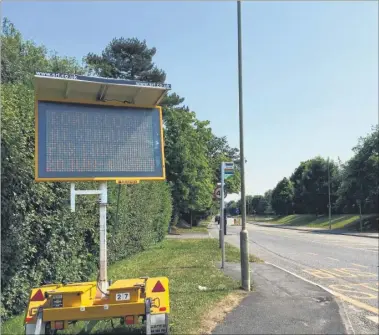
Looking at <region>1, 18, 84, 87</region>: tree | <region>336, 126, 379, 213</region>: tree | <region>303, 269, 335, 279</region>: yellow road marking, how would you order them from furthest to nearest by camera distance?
<region>336, 126, 379, 213</region>: tree
<region>1, 18, 84, 87</region>: tree
<region>303, 269, 335, 279</region>: yellow road marking

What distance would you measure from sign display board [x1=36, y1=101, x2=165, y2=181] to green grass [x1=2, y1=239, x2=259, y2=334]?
2229 mm

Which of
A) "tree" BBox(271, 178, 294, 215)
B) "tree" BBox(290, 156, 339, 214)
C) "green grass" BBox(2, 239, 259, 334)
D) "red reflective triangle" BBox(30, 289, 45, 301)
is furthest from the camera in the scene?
"tree" BBox(271, 178, 294, 215)

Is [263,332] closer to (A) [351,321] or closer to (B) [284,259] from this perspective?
(A) [351,321]

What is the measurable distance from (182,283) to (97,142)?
16.8 ft

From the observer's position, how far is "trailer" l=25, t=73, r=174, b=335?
5.07m

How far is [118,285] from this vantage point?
5.40m

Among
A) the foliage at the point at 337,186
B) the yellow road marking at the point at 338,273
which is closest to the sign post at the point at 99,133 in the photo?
the yellow road marking at the point at 338,273

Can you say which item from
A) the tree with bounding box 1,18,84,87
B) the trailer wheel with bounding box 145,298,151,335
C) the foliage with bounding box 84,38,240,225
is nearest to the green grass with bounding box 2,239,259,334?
the trailer wheel with bounding box 145,298,151,335

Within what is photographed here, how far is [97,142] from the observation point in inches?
230

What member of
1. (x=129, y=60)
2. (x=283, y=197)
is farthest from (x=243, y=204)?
(x=283, y=197)

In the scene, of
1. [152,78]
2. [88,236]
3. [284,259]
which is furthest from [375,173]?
[88,236]

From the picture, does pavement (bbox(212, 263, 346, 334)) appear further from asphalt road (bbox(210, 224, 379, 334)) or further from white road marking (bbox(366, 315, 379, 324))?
white road marking (bbox(366, 315, 379, 324))

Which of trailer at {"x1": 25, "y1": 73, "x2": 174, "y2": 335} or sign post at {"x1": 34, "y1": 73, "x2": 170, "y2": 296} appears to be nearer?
trailer at {"x1": 25, "y1": 73, "x2": 174, "y2": 335}

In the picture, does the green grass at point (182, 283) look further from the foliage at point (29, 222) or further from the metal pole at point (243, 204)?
the foliage at point (29, 222)
